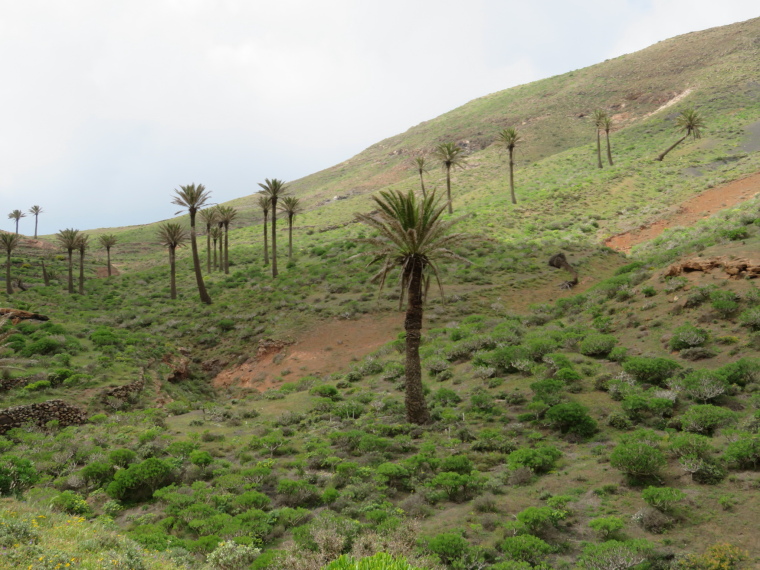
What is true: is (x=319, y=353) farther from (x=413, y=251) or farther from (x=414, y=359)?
(x=413, y=251)

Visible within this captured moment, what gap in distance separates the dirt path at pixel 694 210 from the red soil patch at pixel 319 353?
2462cm

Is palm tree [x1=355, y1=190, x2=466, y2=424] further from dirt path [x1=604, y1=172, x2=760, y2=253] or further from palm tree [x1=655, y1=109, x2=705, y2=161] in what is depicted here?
palm tree [x1=655, y1=109, x2=705, y2=161]

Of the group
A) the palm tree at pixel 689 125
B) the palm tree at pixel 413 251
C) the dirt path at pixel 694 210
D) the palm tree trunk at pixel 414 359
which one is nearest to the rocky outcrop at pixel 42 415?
the palm tree trunk at pixel 414 359

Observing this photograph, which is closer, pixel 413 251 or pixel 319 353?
pixel 413 251

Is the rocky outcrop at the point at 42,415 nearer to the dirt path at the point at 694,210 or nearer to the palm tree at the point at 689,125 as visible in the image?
the dirt path at the point at 694,210

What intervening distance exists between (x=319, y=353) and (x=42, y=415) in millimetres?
14376

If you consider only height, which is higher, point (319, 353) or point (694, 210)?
point (694, 210)

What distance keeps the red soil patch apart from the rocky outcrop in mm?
9168

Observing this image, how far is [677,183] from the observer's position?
50.1 m

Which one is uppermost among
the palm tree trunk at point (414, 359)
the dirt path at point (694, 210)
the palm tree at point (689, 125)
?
the palm tree at point (689, 125)

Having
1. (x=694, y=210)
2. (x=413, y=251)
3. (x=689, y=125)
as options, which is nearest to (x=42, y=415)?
(x=413, y=251)

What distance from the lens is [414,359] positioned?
16.8 metres

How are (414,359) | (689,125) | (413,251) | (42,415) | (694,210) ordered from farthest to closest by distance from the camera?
(689,125) < (694,210) < (42,415) < (413,251) < (414,359)

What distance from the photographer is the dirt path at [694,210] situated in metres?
40.8
